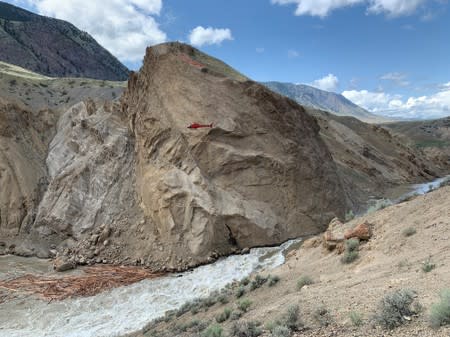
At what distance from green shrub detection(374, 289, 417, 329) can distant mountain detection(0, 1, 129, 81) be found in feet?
325

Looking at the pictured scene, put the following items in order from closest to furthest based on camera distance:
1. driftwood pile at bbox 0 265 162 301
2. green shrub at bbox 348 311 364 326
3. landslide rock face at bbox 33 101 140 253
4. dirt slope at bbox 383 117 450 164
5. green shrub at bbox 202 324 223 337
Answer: green shrub at bbox 348 311 364 326
green shrub at bbox 202 324 223 337
driftwood pile at bbox 0 265 162 301
landslide rock face at bbox 33 101 140 253
dirt slope at bbox 383 117 450 164

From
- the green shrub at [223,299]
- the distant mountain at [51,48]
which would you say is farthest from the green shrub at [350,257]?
the distant mountain at [51,48]

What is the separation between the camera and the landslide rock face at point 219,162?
16.4 meters

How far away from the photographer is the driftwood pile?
13.8 m

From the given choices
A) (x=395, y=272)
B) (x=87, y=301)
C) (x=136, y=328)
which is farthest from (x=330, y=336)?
(x=87, y=301)

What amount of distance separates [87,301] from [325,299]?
8732 millimetres

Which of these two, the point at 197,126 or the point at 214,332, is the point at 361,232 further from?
the point at 197,126

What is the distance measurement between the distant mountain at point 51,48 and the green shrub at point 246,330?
9727 cm

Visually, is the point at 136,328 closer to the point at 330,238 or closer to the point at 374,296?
the point at 330,238

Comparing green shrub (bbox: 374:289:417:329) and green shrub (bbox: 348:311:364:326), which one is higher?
green shrub (bbox: 374:289:417:329)

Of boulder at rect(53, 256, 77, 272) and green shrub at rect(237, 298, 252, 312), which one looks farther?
boulder at rect(53, 256, 77, 272)

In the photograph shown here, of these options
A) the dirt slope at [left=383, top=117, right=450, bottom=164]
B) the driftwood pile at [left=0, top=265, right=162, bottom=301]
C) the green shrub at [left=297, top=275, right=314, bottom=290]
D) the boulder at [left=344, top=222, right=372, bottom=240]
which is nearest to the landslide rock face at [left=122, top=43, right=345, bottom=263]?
the driftwood pile at [left=0, top=265, right=162, bottom=301]

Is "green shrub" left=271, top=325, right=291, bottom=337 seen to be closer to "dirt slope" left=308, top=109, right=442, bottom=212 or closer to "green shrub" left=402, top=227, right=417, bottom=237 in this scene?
"green shrub" left=402, top=227, right=417, bottom=237

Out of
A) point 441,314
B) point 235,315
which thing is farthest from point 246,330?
point 441,314
